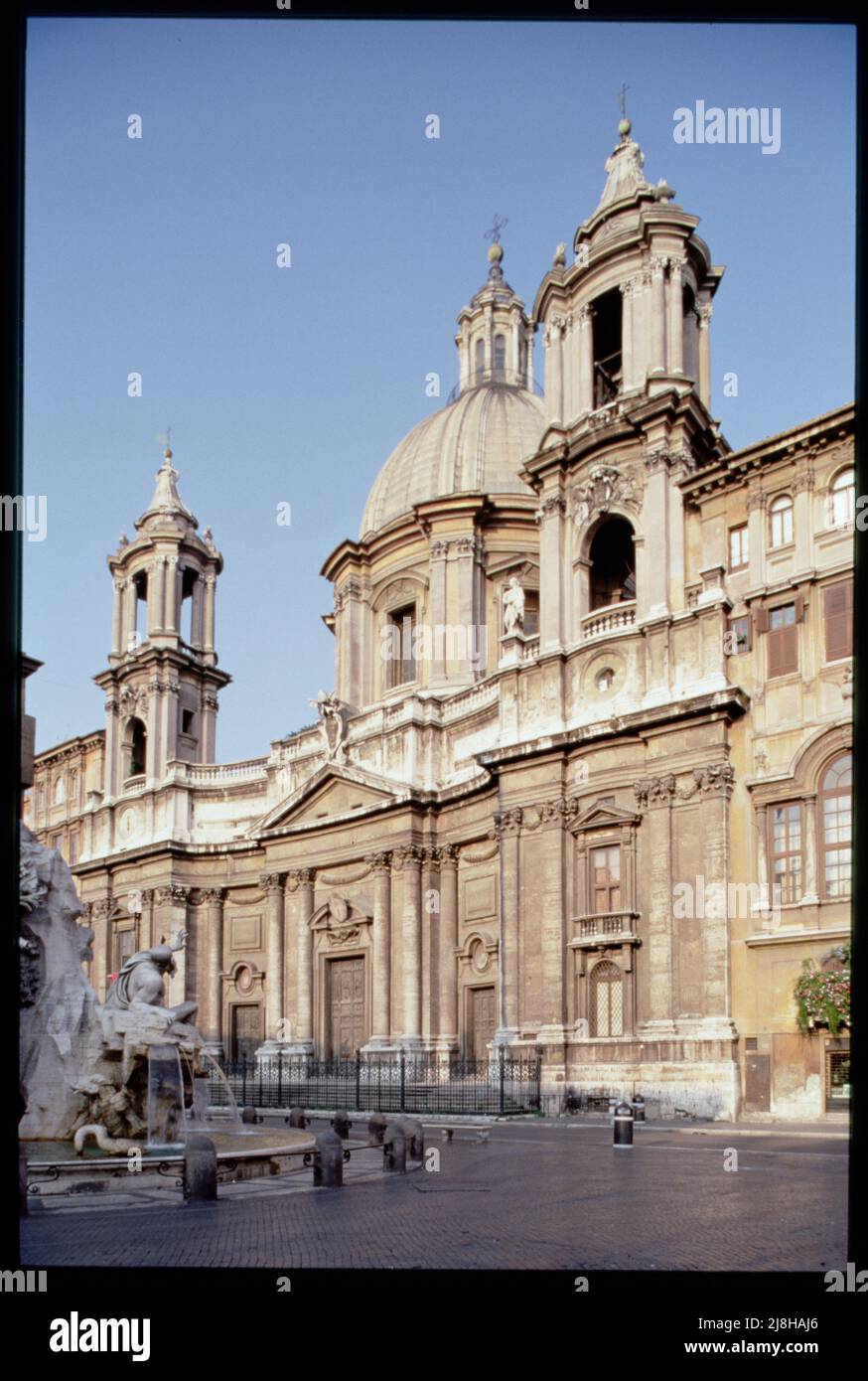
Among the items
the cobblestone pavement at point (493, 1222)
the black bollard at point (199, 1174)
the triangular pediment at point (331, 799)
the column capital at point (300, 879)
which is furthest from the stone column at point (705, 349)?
the black bollard at point (199, 1174)

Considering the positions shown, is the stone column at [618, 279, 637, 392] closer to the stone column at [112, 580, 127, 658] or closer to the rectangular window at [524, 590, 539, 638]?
the rectangular window at [524, 590, 539, 638]

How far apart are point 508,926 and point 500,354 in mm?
30139

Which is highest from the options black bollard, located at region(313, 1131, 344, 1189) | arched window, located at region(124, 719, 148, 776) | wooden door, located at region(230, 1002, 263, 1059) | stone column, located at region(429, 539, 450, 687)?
stone column, located at region(429, 539, 450, 687)

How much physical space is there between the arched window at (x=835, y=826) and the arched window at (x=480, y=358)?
107 ft

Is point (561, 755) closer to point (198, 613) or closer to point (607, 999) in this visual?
point (607, 999)

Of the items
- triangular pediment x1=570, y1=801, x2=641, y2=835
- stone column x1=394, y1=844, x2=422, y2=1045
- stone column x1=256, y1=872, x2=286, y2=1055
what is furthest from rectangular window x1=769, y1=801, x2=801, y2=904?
stone column x1=256, y1=872, x2=286, y2=1055

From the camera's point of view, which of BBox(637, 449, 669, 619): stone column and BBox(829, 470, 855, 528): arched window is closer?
BBox(829, 470, 855, 528): arched window

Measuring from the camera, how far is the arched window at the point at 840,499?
32375 mm

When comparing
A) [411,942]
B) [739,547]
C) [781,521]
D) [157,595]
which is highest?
[157,595]

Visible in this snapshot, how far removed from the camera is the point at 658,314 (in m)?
37.9

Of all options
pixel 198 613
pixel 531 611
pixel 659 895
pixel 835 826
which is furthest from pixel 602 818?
pixel 198 613

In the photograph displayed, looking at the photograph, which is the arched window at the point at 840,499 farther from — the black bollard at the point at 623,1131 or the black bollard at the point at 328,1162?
the black bollard at the point at 328,1162

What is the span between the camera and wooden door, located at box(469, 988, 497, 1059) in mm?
42281

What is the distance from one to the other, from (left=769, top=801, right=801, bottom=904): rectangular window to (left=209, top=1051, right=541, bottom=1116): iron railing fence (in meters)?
7.69
